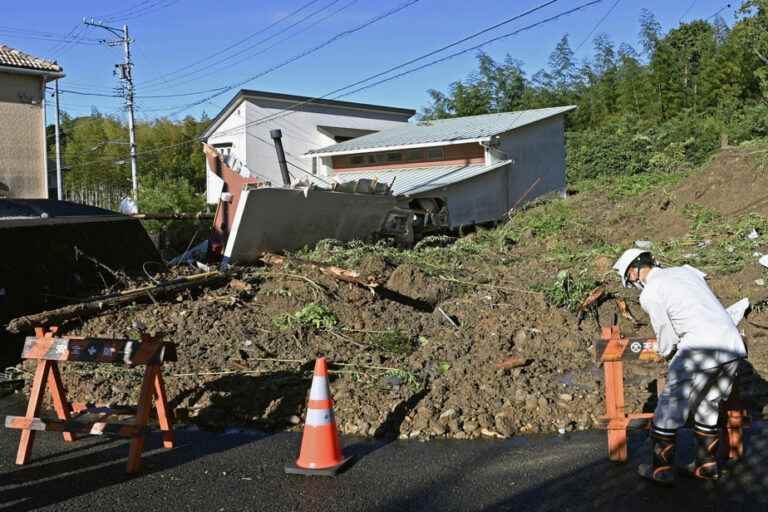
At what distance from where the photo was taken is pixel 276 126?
28.9 metres

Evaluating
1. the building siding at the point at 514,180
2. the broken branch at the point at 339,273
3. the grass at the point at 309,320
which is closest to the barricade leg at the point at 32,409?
the grass at the point at 309,320

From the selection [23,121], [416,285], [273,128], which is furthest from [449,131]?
[416,285]

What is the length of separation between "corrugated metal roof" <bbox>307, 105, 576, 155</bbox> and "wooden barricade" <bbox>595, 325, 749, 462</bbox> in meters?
15.0

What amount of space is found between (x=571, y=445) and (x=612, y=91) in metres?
32.7

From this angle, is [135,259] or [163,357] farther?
[135,259]

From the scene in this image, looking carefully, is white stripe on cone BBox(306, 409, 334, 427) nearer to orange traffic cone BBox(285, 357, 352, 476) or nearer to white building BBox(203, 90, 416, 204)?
orange traffic cone BBox(285, 357, 352, 476)

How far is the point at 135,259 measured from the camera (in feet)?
37.4

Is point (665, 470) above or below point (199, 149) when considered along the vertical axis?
below

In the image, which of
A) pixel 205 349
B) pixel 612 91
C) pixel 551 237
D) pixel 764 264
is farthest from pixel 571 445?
pixel 612 91

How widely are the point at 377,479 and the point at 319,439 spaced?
0.50 m

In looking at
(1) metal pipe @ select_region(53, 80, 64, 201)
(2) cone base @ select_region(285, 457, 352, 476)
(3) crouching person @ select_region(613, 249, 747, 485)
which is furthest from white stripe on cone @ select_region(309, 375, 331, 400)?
(1) metal pipe @ select_region(53, 80, 64, 201)

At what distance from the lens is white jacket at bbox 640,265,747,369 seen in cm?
488

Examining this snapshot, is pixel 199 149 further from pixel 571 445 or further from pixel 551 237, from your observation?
pixel 571 445

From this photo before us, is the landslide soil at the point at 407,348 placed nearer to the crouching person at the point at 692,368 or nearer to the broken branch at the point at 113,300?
the broken branch at the point at 113,300
